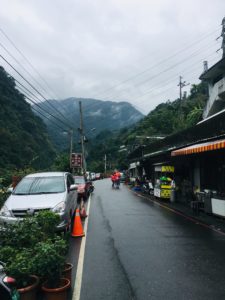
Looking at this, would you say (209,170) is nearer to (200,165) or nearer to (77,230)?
(200,165)

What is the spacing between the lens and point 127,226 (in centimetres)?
1165

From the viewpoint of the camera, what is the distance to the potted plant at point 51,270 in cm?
505

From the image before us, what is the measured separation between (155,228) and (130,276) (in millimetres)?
5190

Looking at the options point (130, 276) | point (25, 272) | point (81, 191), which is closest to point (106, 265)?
point (130, 276)

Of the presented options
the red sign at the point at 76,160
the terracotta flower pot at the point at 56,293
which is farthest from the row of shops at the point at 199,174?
the red sign at the point at 76,160

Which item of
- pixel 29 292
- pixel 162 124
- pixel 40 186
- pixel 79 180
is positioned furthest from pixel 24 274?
pixel 162 124

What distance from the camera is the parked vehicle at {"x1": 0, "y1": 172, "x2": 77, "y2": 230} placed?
8680 mm

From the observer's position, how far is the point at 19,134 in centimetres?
4803

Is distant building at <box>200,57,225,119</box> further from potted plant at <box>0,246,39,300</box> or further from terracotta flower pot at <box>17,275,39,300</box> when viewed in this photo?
terracotta flower pot at <box>17,275,39,300</box>

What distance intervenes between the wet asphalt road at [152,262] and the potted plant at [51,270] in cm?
45

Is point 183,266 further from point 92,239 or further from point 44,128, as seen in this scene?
point 44,128

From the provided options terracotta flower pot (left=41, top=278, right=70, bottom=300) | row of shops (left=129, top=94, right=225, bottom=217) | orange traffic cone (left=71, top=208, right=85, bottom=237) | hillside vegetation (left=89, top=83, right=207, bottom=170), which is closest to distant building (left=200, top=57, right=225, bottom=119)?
row of shops (left=129, top=94, right=225, bottom=217)

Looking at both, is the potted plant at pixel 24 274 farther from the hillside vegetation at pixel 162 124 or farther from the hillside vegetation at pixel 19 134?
the hillside vegetation at pixel 162 124

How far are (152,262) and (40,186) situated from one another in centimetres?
471
